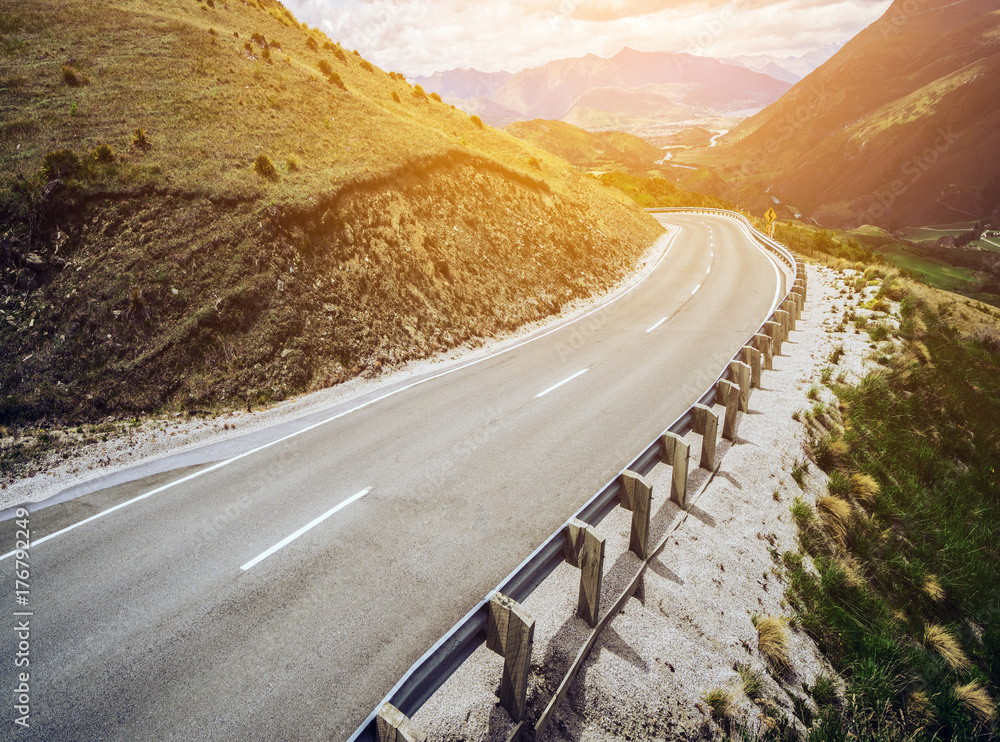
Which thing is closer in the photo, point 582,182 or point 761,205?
point 582,182

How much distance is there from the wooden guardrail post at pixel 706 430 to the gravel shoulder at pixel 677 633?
0.24 m

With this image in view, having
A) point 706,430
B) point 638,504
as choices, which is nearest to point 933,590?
point 706,430

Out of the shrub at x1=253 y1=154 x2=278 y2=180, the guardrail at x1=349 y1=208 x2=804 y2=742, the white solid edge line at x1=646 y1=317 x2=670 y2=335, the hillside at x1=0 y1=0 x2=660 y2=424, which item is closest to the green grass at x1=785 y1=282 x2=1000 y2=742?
the guardrail at x1=349 y1=208 x2=804 y2=742

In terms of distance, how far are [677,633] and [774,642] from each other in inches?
→ 37.6

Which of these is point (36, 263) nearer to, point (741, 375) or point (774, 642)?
point (741, 375)

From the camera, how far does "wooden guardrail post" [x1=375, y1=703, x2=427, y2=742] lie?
2404 mm

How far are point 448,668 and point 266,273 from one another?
13.0 meters

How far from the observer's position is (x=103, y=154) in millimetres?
14102

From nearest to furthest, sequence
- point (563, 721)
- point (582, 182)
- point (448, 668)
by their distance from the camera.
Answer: point (448, 668)
point (563, 721)
point (582, 182)

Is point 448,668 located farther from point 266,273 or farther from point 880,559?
point 266,273

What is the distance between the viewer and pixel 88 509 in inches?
275

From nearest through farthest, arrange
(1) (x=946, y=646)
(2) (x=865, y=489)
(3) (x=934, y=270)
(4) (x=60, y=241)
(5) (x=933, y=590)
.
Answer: (1) (x=946, y=646) < (5) (x=933, y=590) < (2) (x=865, y=489) < (4) (x=60, y=241) < (3) (x=934, y=270)

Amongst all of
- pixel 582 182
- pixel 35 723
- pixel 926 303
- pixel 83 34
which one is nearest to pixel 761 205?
pixel 582 182

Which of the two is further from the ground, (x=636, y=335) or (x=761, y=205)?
(x=761, y=205)
